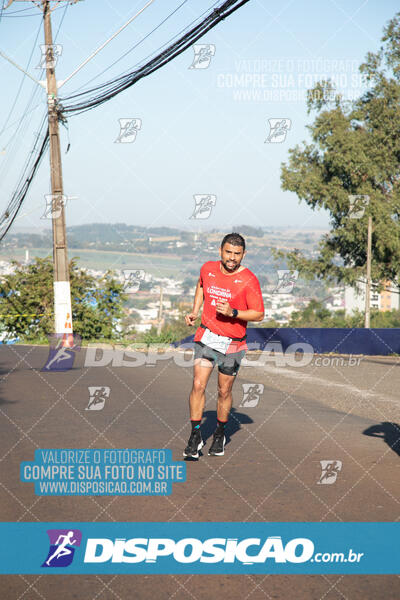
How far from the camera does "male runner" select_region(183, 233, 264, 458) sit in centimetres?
671

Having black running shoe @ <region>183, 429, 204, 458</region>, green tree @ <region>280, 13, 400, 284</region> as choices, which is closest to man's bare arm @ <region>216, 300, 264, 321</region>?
black running shoe @ <region>183, 429, 204, 458</region>

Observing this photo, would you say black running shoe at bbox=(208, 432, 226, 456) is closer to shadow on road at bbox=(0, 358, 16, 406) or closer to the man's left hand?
the man's left hand

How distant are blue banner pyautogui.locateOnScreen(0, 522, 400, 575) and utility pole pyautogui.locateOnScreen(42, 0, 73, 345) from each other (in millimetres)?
15550

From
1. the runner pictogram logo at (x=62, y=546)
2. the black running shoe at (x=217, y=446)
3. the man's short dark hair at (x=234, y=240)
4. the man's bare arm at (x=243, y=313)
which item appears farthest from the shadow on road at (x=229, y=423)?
the runner pictogram logo at (x=62, y=546)

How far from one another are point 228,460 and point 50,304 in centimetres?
2420

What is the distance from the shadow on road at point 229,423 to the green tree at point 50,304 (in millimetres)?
19454

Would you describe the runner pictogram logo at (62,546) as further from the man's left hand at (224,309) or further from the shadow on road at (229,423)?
the shadow on road at (229,423)

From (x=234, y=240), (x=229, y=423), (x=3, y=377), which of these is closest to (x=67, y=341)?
(x=3, y=377)

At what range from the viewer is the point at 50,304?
2992cm

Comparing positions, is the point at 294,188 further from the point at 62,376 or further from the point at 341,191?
the point at 62,376

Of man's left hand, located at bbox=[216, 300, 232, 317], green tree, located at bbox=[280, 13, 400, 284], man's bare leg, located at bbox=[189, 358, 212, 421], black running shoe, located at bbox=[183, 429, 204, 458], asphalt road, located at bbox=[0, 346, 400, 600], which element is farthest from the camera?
green tree, located at bbox=[280, 13, 400, 284]

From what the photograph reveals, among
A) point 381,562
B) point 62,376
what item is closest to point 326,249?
point 62,376

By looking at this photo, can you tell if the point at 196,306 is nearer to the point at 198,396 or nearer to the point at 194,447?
the point at 198,396

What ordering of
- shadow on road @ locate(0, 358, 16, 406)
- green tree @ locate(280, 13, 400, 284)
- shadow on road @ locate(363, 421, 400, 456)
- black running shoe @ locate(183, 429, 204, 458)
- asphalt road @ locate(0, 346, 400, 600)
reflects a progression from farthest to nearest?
green tree @ locate(280, 13, 400, 284), shadow on road @ locate(0, 358, 16, 406), shadow on road @ locate(363, 421, 400, 456), black running shoe @ locate(183, 429, 204, 458), asphalt road @ locate(0, 346, 400, 600)
